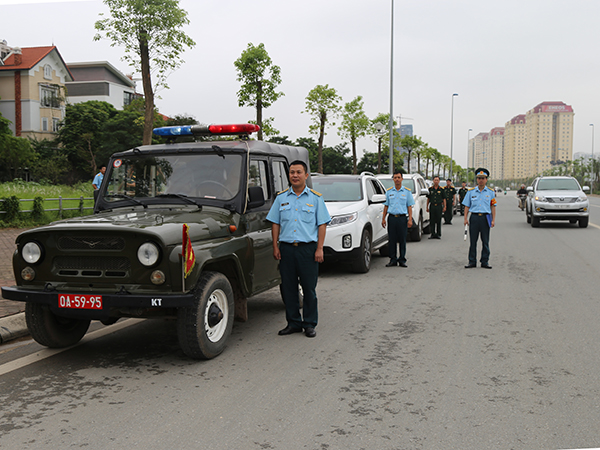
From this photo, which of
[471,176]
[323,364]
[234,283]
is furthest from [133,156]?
[471,176]

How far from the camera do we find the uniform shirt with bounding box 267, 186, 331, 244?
6.05 m

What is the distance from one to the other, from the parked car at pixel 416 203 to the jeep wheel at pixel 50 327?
450 inches

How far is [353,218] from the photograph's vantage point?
10.2 meters

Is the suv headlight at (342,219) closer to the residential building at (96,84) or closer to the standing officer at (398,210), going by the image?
the standing officer at (398,210)

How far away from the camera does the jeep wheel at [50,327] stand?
527cm

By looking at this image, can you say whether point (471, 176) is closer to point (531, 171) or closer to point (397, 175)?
point (531, 171)

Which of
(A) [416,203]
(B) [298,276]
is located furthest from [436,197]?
(B) [298,276]

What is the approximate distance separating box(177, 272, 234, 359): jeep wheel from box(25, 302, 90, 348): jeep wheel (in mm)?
1334

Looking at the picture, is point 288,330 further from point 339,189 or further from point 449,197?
point 449,197

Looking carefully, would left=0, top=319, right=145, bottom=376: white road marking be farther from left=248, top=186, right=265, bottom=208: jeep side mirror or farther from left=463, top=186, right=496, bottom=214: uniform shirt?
left=463, top=186, right=496, bottom=214: uniform shirt

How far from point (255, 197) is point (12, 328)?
303 cm

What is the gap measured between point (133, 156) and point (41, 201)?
A: 13682 mm

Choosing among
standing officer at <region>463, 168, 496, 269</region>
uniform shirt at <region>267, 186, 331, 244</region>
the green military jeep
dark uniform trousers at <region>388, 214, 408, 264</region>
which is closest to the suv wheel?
dark uniform trousers at <region>388, 214, 408, 264</region>

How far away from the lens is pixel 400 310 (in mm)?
7461
